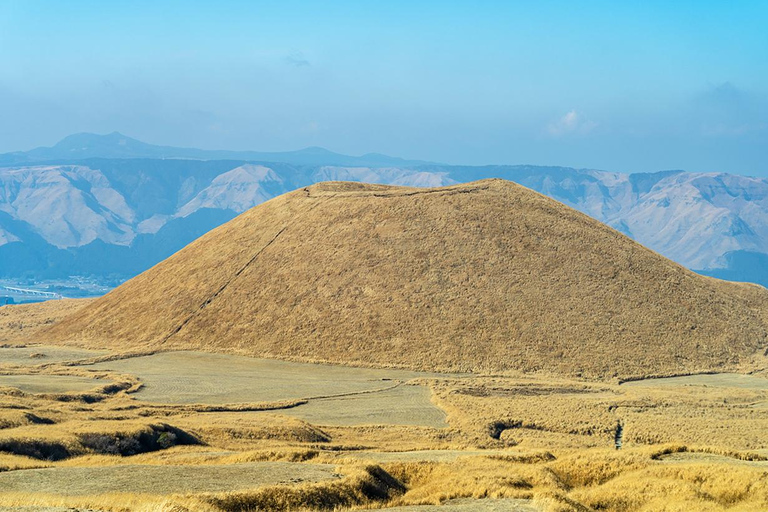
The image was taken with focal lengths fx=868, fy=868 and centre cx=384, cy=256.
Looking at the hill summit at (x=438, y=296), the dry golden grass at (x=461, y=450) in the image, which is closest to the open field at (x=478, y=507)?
the dry golden grass at (x=461, y=450)

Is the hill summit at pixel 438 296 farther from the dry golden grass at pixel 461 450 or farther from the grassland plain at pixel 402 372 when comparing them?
the dry golden grass at pixel 461 450

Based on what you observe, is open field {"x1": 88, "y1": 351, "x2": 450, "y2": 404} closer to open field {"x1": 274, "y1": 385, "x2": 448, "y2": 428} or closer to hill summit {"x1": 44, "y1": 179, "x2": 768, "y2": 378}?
open field {"x1": 274, "y1": 385, "x2": 448, "y2": 428}

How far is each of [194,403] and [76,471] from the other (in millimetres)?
23227

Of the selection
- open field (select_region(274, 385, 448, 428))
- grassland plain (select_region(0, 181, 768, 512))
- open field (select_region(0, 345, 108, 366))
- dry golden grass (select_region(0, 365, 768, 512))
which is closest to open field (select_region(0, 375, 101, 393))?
grassland plain (select_region(0, 181, 768, 512))

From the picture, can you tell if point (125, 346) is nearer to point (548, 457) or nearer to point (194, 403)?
point (194, 403)

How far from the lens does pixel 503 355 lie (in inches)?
2452

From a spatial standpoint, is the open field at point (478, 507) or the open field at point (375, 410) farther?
the open field at point (375, 410)

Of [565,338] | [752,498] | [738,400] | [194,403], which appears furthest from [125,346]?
[752,498]

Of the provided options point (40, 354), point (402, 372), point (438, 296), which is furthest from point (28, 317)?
point (402, 372)

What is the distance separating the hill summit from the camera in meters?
64.0

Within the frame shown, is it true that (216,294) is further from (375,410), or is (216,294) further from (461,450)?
(461,450)

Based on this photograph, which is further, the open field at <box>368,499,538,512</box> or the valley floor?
the valley floor

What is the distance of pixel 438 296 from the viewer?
69.8m

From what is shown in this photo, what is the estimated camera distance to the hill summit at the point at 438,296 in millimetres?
64000
